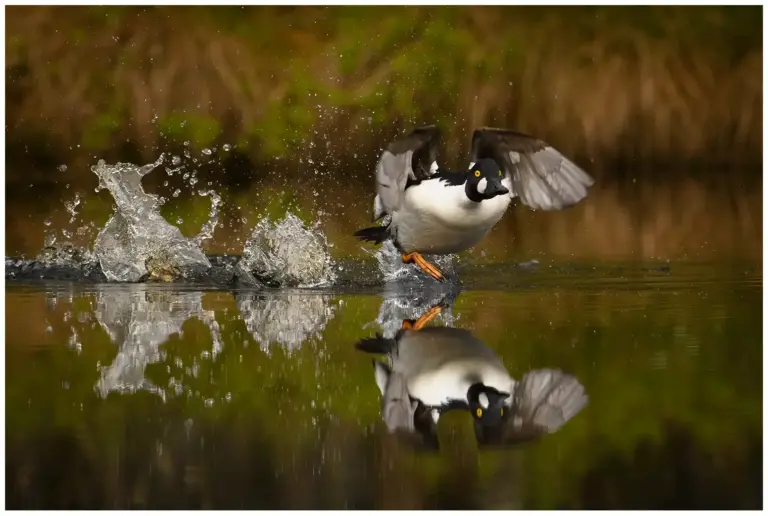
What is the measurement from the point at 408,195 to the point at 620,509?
4.13 metres

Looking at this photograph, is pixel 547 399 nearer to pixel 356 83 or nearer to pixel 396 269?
pixel 396 269

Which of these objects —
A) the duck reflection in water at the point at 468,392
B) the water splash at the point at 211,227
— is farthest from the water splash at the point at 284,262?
the duck reflection in water at the point at 468,392

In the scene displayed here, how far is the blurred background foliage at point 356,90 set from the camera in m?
15.9

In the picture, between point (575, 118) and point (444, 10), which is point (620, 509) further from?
point (444, 10)

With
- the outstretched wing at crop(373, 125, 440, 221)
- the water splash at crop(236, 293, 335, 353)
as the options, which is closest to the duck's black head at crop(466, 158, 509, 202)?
the outstretched wing at crop(373, 125, 440, 221)

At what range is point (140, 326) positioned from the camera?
584 cm

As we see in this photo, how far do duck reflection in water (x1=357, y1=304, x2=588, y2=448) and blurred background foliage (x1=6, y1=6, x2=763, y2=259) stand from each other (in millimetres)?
9743

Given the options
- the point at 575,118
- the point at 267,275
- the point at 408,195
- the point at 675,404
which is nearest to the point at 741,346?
the point at 675,404

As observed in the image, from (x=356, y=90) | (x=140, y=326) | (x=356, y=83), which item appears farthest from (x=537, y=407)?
(x=356, y=83)

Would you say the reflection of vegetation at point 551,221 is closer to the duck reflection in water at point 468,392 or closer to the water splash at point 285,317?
the water splash at point 285,317

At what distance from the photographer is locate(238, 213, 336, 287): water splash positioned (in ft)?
24.1

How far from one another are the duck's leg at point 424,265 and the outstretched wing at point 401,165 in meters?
0.32

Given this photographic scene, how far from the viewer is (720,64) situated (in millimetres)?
17172

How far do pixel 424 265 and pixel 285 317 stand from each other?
62.7 inches
